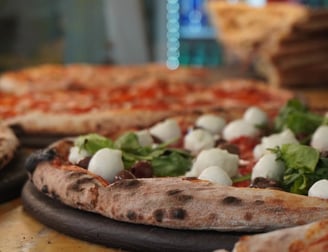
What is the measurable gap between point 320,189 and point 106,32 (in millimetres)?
5866

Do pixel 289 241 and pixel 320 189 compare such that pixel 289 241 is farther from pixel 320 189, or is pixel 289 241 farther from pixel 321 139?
pixel 321 139

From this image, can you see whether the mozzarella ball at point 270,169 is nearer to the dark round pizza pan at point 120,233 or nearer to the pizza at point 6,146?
the dark round pizza pan at point 120,233

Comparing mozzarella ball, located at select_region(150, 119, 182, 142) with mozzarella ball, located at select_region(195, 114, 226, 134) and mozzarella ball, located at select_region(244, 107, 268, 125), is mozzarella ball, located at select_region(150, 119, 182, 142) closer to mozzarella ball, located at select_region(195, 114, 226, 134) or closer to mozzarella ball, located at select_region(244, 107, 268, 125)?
mozzarella ball, located at select_region(195, 114, 226, 134)

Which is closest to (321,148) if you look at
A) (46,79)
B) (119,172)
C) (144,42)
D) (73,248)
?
(119,172)

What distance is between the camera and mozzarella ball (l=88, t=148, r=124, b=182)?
217cm

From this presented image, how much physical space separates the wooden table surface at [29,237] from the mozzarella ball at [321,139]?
2.50 ft

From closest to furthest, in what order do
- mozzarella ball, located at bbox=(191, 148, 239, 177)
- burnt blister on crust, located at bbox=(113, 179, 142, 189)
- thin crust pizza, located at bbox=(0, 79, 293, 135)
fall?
burnt blister on crust, located at bbox=(113, 179, 142, 189), mozzarella ball, located at bbox=(191, 148, 239, 177), thin crust pizza, located at bbox=(0, 79, 293, 135)

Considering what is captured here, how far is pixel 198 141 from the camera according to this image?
8.55 feet

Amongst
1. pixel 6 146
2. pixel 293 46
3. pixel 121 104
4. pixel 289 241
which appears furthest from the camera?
pixel 293 46

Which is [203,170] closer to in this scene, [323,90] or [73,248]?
[73,248]

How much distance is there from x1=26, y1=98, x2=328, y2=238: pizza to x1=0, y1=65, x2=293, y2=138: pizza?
19.5 inches

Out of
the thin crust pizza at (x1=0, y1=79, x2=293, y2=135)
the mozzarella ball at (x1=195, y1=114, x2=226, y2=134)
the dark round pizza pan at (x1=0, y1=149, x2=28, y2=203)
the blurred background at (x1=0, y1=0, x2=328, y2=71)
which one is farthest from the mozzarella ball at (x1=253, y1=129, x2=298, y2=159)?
the blurred background at (x1=0, y1=0, x2=328, y2=71)

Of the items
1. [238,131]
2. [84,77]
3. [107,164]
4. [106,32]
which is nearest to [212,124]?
[238,131]

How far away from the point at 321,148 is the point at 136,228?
28.7 inches
